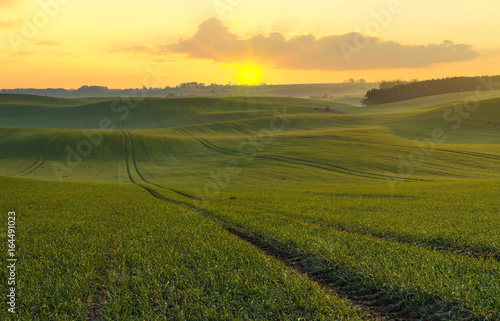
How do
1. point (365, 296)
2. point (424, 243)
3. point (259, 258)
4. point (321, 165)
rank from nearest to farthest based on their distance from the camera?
1. point (365, 296)
2. point (259, 258)
3. point (424, 243)
4. point (321, 165)

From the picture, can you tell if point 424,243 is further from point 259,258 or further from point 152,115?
point 152,115

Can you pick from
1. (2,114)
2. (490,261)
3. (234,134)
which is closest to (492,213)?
(490,261)

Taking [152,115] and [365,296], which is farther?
[152,115]

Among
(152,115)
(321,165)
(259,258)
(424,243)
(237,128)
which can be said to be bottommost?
(321,165)

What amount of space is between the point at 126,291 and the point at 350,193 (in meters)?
26.8

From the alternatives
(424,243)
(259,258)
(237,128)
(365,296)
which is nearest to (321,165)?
(424,243)

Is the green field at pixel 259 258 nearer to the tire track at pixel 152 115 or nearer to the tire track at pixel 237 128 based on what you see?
the tire track at pixel 237 128

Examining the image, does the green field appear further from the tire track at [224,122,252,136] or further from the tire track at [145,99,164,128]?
the tire track at [145,99,164,128]

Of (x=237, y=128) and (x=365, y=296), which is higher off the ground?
(x=237, y=128)

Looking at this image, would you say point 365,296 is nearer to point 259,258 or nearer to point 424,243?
point 259,258

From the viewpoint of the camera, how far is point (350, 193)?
3084 cm

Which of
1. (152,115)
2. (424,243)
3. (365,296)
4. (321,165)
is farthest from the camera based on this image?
(152,115)

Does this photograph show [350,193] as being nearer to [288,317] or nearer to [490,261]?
[490,261]

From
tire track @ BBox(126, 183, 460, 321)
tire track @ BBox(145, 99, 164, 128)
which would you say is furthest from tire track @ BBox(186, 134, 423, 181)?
tire track @ BBox(145, 99, 164, 128)
